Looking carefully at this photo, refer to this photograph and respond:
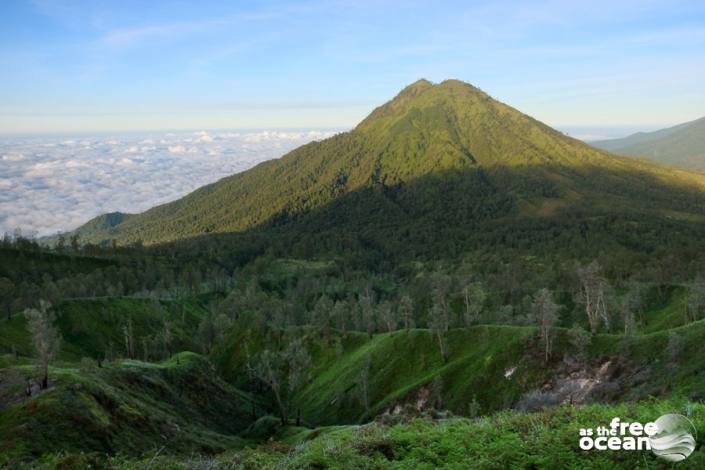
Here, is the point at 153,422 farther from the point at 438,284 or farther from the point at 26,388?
the point at 438,284

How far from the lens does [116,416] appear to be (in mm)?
72125

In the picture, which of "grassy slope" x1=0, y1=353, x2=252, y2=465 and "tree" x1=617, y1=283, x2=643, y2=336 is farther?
"tree" x1=617, y1=283, x2=643, y2=336

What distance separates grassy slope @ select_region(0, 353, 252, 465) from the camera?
60.5 meters

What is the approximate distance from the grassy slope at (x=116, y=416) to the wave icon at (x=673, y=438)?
46.0m

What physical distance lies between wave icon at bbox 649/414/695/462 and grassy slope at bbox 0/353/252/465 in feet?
151

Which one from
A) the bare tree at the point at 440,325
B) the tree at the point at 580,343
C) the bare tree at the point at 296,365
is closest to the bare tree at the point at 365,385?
the bare tree at the point at 296,365

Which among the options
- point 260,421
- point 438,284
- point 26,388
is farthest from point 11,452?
point 438,284

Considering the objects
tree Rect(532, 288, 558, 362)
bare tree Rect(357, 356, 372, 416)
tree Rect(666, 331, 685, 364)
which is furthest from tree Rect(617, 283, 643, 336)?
bare tree Rect(357, 356, 372, 416)

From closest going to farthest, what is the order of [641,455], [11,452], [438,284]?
[641,455] → [11,452] → [438,284]

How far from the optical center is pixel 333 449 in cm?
2109

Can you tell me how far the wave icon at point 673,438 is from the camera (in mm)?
16703

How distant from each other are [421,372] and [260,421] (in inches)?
1566

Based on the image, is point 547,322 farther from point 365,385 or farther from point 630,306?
point 630,306

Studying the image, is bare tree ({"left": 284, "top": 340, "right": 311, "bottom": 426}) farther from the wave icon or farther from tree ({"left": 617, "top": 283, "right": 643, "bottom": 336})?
the wave icon
